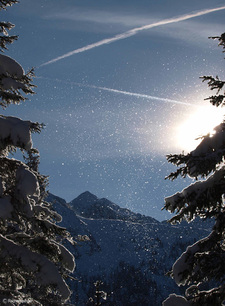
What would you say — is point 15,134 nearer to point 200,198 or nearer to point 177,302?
point 200,198

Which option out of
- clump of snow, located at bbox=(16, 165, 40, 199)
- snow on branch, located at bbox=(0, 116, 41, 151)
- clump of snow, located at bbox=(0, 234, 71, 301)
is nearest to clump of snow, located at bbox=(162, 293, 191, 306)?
clump of snow, located at bbox=(0, 234, 71, 301)

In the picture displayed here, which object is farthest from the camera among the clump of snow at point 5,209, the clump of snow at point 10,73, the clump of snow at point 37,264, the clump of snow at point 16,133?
the clump of snow at point 10,73

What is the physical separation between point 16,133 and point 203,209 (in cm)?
459

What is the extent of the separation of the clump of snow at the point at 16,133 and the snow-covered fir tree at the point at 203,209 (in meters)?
3.28

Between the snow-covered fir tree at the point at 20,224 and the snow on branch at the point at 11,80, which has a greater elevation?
the snow on branch at the point at 11,80

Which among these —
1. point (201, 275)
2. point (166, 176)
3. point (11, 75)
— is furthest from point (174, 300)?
point (11, 75)

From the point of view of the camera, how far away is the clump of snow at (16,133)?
23.0ft

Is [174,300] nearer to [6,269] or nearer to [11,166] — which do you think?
[6,269]

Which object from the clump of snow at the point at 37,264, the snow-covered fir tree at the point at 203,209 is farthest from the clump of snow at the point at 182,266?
the clump of snow at the point at 37,264

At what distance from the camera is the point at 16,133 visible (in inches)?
276

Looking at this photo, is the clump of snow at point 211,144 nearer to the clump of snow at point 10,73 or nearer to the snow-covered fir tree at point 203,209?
A: the snow-covered fir tree at point 203,209

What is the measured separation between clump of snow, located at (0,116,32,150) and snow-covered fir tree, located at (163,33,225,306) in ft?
10.8

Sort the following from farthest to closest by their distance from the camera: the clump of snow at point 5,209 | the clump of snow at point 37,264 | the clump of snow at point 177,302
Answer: the clump of snow at point 177,302, the clump of snow at point 37,264, the clump of snow at point 5,209

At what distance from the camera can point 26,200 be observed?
6984 mm
